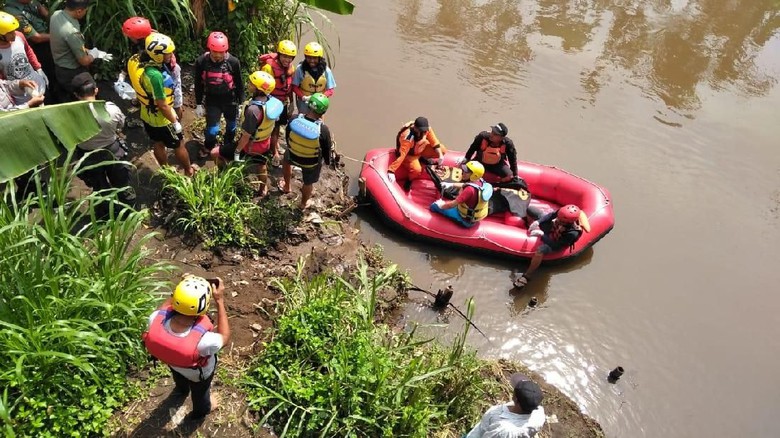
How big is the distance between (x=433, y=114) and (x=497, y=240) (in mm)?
3005

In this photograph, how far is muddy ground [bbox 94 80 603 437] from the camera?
11.9 feet

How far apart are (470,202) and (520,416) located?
11.4 feet

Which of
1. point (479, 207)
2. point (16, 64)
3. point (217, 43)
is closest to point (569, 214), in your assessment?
point (479, 207)

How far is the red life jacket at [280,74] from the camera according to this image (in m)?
5.95

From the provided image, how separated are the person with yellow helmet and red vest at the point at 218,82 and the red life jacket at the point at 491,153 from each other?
311cm

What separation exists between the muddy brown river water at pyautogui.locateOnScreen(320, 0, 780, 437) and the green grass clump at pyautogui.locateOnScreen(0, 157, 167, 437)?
314cm

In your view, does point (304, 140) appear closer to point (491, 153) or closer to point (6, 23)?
point (6, 23)

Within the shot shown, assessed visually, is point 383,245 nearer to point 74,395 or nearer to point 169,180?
point 169,180

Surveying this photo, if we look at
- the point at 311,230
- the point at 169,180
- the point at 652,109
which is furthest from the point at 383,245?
the point at 652,109

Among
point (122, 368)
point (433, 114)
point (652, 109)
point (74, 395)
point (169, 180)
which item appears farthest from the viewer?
point (652, 109)

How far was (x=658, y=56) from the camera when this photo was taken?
11336mm

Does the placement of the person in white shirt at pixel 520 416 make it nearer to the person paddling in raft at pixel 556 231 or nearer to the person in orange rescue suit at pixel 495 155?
the person paddling in raft at pixel 556 231

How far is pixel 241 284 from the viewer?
4906 mm

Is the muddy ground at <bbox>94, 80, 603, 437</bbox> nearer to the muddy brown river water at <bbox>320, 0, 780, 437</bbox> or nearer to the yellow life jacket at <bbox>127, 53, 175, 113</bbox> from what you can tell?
the muddy brown river water at <bbox>320, 0, 780, 437</bbox>
